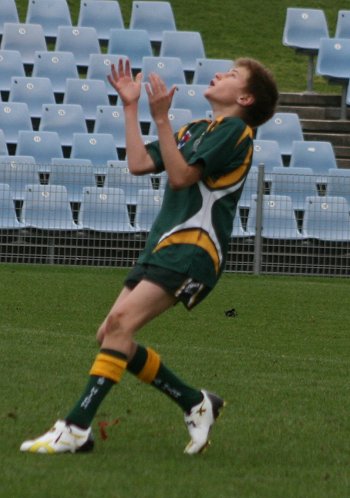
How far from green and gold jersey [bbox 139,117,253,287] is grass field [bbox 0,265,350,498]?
2.81 ft

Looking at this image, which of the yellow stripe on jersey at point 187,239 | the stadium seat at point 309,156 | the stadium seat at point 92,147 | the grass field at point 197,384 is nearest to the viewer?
the grass field at point 197,384

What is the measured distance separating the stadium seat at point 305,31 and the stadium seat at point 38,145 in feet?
18.0

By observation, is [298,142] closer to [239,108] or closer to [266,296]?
[266,296]

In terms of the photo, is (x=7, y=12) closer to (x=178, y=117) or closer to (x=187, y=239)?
(x=178, y=117)

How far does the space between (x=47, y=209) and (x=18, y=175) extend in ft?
1.73

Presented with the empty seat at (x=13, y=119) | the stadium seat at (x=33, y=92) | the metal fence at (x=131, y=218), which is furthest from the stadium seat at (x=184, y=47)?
the metal fence at (x=131, y=218)

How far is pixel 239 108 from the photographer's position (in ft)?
19.9

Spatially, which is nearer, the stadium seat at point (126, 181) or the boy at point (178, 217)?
the boy at point (178, 217)

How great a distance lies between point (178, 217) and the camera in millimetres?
5906

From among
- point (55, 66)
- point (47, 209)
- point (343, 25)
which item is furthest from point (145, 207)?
point (343, 25)

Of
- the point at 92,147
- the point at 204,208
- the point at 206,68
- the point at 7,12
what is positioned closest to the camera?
the point at 204,208

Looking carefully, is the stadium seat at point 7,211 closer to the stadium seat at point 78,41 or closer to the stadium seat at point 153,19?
the stadium seat at point 78,41

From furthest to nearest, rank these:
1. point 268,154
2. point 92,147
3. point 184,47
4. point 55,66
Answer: point 184,47, point 55,66, point 268,154, point 92,147

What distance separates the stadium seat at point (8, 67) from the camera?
19.5 meters
